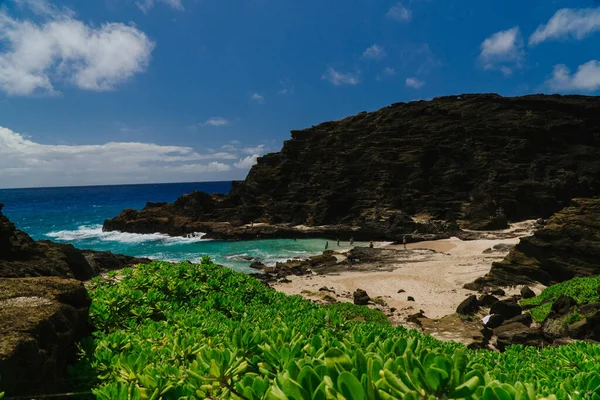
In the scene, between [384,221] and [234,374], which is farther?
[384,221]

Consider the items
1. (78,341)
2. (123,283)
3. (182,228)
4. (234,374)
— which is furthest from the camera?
(182,228)

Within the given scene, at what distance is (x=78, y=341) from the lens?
3.68 m

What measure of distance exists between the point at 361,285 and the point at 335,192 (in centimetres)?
3287

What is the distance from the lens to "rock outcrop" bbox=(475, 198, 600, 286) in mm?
15684

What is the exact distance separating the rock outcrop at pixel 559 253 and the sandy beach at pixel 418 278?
3.64 ft

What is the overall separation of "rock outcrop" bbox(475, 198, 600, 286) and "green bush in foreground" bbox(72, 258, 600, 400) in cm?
1343

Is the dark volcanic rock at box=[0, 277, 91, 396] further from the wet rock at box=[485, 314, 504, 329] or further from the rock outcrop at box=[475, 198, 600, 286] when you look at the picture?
the rock outcrop at box=[475, 198, 600, 286]

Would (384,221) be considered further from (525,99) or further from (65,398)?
(65,398)

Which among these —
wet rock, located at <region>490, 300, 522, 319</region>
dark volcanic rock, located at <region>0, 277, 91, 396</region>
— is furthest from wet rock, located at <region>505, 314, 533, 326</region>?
dark volcanic rock, located at <region>0, 277, 91, 396</region>

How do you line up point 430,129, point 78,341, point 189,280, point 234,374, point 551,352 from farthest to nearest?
1. point 430,129
2. point 189,280
3. point 551,352
4. point 78,341
5. point 234,374

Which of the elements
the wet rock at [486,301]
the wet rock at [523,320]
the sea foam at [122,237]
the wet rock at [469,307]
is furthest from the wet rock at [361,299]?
the sea foam at [122,237]

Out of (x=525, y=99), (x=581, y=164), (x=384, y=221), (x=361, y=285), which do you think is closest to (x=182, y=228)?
(x=384, y=221)

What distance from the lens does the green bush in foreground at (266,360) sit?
5.32 ft

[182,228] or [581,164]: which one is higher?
[581,164]
